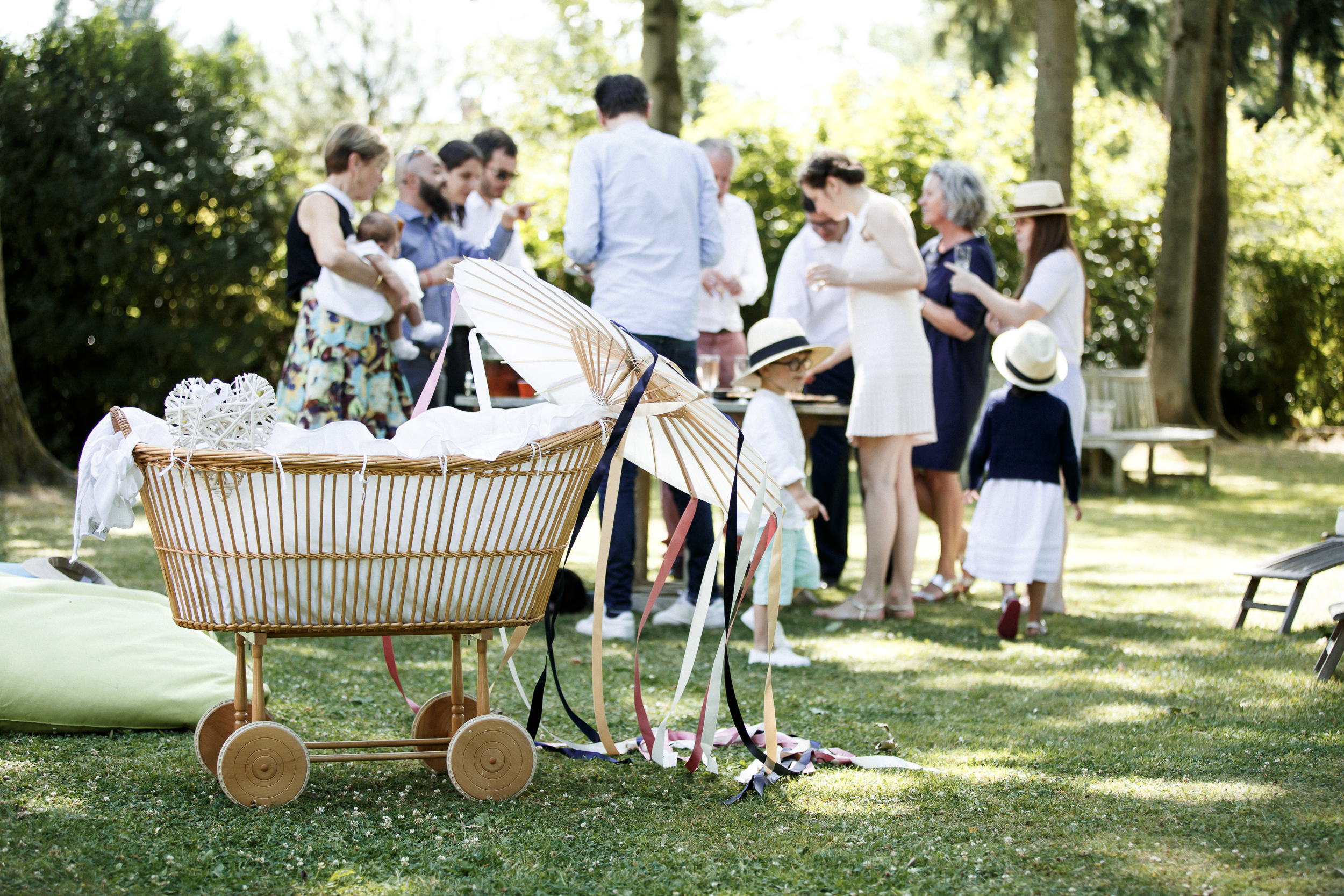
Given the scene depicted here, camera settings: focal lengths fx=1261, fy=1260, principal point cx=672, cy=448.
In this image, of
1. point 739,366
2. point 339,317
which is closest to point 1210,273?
point 739,366

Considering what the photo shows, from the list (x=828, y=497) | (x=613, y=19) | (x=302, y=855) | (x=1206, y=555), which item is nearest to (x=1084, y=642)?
(x=828, y=497)

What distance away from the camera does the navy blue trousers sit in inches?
257

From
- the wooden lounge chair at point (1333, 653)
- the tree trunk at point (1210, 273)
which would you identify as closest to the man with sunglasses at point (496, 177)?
the wooden lounge chair at point (1333, 653)

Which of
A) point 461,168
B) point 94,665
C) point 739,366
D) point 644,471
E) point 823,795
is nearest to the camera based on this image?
point 823,795

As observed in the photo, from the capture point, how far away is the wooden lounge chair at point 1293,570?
4844 millimetres

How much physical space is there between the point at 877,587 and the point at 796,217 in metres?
8.43

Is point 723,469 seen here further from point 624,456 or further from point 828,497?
point 828,497

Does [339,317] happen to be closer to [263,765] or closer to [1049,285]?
[263,765]

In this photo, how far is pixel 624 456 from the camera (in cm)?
332

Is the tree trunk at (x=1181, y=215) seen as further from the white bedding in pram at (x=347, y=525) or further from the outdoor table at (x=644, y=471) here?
the white bedding in pram at (x=347, y=525)

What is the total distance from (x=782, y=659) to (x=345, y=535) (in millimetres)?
2193

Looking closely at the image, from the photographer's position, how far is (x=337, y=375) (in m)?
5.02

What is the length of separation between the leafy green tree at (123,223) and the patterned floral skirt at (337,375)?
23.7 ft

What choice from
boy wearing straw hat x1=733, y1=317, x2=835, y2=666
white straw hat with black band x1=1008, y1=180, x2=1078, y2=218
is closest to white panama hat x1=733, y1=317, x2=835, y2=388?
boy wearing straw hat x1=733, y1=317, x2=835, y2=666
